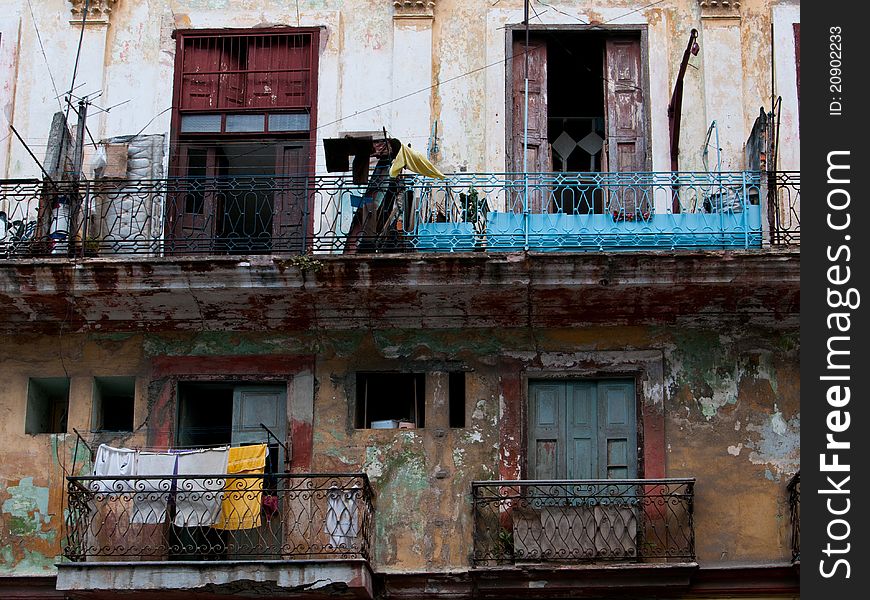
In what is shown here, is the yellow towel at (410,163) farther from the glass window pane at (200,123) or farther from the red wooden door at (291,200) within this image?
the glass window pane at (200,123)

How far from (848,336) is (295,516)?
203 inches

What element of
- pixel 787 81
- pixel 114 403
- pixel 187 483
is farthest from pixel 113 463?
pixel 787 81

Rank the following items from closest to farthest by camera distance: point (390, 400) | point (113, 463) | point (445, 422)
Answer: point (113, 463) < point (445, 422) < point (390, 400)

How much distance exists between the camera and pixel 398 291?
50.2 feet

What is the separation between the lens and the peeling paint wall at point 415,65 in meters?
16.5

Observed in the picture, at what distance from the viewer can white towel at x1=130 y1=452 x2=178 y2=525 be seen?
48.9 feet

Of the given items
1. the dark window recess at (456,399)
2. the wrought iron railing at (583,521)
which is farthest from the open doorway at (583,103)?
the wrought iron railing at (583,521)

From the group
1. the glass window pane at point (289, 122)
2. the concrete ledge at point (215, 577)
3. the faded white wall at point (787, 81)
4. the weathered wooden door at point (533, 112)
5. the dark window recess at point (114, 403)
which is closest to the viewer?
the concrete ledge at point (215, 577)

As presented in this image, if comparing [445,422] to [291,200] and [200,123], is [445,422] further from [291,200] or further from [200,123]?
[200,123]

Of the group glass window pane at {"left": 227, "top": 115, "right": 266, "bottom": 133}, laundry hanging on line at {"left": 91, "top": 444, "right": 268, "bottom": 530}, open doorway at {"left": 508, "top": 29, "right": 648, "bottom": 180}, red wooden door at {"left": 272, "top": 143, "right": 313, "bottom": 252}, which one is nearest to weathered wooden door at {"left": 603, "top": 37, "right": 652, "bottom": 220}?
open doorway at {"left": 508, "top": 29, "right": 648, "bottom": 180}

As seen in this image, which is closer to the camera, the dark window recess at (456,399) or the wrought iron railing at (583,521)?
the wrought iron railing at (583,521)

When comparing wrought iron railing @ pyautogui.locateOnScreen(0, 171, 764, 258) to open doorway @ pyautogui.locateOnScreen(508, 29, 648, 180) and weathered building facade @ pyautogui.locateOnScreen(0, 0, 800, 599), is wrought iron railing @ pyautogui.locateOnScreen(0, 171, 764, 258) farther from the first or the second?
open doorway @ pyautogui.locateOnScreen(508, 29, 648, 180)

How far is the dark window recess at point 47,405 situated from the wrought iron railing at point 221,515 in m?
1.13

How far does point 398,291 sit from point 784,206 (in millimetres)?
3780
